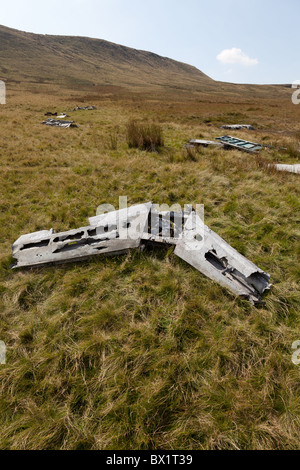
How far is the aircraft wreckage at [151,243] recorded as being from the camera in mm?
2746

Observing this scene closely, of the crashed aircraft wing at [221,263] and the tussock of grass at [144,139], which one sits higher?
the tussock of grass at [144,139]

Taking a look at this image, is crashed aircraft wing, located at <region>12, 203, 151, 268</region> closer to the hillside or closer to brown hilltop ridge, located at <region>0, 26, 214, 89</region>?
the hillside

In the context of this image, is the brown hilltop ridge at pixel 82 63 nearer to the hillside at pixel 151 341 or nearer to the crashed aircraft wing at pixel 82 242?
the crashed aircraft wing at pixel 82 242

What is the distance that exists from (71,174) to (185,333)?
5658mm

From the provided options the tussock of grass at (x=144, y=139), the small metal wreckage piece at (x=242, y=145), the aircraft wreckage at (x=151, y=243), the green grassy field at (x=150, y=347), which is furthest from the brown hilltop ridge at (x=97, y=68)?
the green grassy field at (x=150, y=347)

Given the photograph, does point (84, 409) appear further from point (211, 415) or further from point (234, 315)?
point (234, 315)

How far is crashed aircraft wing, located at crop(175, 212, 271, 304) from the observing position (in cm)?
268

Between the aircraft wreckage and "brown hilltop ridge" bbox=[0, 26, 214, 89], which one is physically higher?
"brown hilltop ridge" bbox=[0, 26, 214, 89]

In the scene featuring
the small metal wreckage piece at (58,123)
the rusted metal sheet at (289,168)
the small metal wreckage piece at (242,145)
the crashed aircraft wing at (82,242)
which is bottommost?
the crashed aircraft wing at (82,242)

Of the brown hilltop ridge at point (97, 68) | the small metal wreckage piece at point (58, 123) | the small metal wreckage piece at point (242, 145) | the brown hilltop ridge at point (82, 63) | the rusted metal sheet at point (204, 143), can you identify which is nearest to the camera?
the small metal wreckage piece at point (242, 145)

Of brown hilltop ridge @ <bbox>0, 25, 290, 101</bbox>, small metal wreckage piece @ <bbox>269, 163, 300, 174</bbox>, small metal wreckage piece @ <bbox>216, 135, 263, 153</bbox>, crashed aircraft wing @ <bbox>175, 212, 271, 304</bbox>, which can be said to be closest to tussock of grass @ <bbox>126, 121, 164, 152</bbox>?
small metal wreckage piece @ <bbox>216, 135, 263, 153</bbox>

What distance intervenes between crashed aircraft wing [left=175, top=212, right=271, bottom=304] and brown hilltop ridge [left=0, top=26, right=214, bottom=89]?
67.6 metres

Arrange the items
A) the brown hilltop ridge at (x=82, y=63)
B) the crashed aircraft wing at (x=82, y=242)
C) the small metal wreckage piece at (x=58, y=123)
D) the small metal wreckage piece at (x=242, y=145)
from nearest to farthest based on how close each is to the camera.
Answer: the crashed aircraft wing at (x=82, y=242)
the small metal wreckage piece at (x=242, y=145)
the small metal wreckage piece at (x=58, y=123)
the brown hilltop ridge at (x=82, y=63)

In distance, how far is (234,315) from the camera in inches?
98.9
